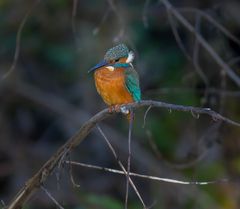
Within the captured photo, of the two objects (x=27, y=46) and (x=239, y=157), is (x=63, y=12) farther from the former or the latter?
(x=239, y=157)

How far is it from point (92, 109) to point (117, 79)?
12.6ft

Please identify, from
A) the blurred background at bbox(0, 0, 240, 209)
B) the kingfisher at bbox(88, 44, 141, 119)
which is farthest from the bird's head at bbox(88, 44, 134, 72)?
the blurred background at bbox(0, 0, 240, 209)

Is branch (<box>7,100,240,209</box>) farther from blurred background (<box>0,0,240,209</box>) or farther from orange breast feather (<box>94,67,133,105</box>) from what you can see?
blurred background (<box>0,0,240,209</box>)

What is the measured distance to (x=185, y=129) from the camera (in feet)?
→ 24.1

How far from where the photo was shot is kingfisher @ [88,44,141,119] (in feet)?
12.1

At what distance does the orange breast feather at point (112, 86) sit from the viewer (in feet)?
12.4

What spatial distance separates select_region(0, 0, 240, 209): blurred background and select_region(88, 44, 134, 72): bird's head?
2824mm

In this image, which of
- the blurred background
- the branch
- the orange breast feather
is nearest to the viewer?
the branch

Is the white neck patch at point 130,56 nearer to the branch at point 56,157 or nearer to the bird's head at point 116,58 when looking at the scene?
the bird's head at point 116,58

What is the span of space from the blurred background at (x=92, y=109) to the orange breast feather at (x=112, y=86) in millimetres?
2729

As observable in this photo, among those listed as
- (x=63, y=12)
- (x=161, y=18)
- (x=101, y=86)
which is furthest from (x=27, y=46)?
(x=101, y=86)

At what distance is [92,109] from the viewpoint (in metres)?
7.68

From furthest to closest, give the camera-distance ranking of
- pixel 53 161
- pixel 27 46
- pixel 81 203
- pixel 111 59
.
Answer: pixel 27 46 → pixel 81 203 → pixel 111 59 → pixel 53 161

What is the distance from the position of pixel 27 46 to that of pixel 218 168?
7.15 feet
